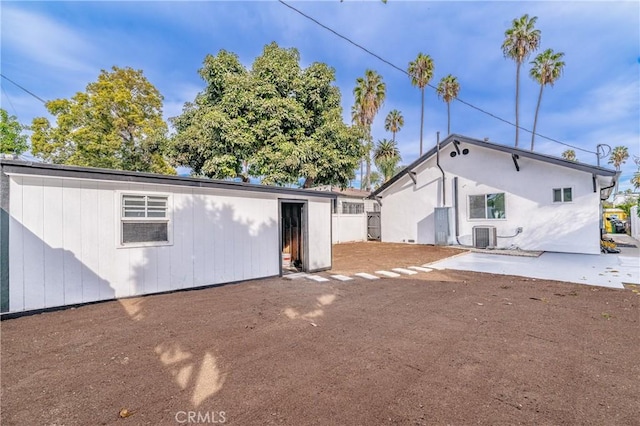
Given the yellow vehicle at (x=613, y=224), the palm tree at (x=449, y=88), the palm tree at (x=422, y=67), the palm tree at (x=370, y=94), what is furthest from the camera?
the palm tree at (x=370, y=94)

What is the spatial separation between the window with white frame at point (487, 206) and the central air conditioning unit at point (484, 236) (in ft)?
2.44

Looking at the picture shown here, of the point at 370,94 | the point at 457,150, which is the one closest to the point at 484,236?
the point at 457,150

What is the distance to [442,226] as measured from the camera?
13523 mm

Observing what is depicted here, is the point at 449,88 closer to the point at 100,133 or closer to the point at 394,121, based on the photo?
the point at 394,121

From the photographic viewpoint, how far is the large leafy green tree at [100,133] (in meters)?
16.0

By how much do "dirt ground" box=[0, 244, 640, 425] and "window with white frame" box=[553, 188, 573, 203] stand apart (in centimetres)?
754

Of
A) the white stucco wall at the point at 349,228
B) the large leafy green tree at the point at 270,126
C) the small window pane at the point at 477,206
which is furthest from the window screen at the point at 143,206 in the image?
the small window pane at the point at 477,206

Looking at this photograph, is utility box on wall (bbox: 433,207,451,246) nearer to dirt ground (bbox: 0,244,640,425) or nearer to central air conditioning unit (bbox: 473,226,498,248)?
central air conditioning unit (bbox: 473,226,498,248)

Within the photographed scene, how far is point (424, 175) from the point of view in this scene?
14758mm

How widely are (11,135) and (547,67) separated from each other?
1519 inches

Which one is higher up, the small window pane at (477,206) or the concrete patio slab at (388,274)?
the small window pane at (477,206)

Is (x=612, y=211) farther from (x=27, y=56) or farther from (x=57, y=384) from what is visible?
(x=27, y=56)

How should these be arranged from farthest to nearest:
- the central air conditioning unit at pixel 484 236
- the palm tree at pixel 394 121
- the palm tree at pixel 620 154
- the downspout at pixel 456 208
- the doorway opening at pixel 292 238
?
the palm tree at pixel 620 154 → the palm tree at pixel 394 121 → the downspout at pixel 456 208 → the central air conditioning unit at pixel 484 236 → the doorway opening at pixel 292 238

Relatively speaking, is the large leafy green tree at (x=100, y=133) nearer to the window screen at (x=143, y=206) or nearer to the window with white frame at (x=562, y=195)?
the window screen at (x=143, y=206)
